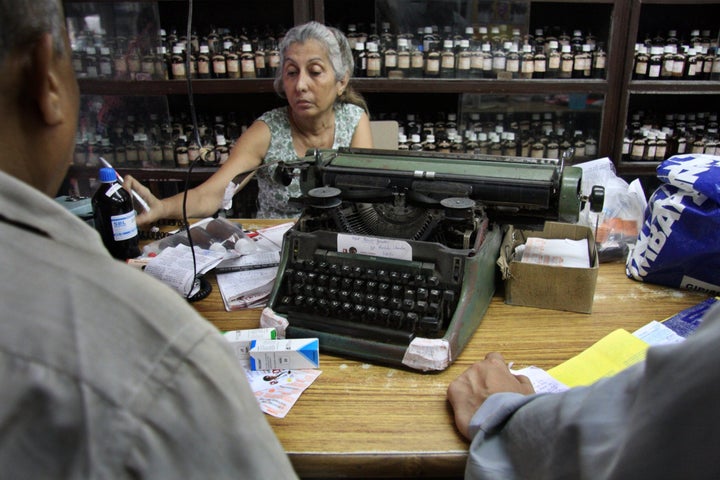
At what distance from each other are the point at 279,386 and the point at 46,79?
2.40 feet

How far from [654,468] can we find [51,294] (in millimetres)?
548

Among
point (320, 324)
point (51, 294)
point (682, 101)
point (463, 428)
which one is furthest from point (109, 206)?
point (682, 101)

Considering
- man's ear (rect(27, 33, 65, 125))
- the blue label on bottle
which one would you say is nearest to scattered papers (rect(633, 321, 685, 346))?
man's ear (rect(27, 33, 65, 125))

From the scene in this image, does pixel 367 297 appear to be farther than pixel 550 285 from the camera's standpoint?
No

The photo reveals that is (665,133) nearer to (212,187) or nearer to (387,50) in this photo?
(387,50)

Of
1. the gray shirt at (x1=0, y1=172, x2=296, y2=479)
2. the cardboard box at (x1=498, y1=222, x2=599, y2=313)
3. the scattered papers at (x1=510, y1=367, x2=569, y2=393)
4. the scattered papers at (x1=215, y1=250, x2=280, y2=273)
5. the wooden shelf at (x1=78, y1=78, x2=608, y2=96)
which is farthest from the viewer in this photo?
the wooden shelf at (x1=78, y1=78, x2=608, y2=96)

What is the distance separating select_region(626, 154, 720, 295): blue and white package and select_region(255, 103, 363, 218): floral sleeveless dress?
4.10 feet

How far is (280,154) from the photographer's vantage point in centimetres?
235

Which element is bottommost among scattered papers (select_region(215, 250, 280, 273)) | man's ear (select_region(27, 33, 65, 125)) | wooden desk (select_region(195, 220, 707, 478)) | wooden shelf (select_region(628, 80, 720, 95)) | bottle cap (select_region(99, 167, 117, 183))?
wooden desk (select_region(195, 220, 707, 478))

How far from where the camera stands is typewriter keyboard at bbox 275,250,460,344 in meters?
1.21

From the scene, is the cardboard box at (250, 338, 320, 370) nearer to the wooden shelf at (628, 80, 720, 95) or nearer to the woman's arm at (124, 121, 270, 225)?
the woman's arm at (124, 121, 270, 225)

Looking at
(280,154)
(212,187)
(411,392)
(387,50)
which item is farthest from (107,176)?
(387,50)

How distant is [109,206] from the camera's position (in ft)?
5.16

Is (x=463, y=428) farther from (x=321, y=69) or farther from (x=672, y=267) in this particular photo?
(x=321, y=69)
